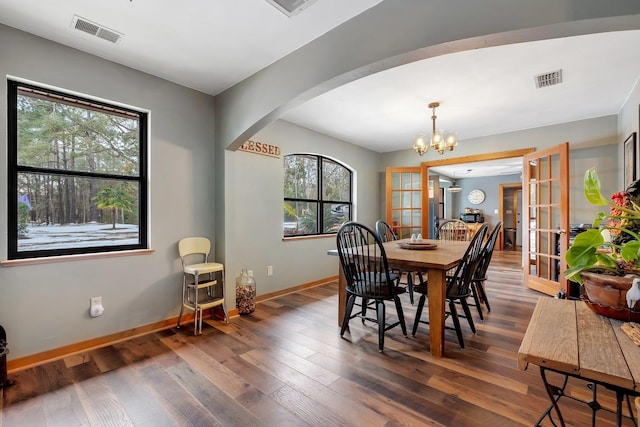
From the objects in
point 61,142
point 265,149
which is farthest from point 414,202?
point 61,142

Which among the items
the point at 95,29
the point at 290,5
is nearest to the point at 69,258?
the point at 95,29

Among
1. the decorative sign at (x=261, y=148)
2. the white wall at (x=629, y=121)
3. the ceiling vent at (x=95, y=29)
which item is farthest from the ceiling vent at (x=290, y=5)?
the white wall at (x=629, y=121)

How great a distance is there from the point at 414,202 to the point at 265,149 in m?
A: 3.05

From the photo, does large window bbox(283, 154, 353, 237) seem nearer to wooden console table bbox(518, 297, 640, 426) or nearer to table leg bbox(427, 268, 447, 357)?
table leg bbox(427, 268, 447, 357)

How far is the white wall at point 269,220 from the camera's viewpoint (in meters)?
3.25

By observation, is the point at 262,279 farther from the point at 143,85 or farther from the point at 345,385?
the point at 143,85

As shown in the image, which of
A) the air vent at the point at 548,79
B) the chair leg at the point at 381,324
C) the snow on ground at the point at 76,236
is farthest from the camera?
the air vent at the point at 548,79

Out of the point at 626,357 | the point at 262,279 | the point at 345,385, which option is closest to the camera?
the point at 626,357

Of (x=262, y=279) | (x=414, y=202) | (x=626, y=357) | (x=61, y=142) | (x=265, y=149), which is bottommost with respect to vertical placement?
(x=262, y=279)

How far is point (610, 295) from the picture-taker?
3.63ft

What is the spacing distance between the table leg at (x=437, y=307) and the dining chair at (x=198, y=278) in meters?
1.95

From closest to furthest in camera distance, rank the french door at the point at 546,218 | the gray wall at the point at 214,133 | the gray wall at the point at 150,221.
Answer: the gray wall at the point at 214,133 < the gray wall at the point at 150,221 < the french door at the point at 546,218

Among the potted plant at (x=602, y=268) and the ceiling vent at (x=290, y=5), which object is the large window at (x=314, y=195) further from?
the potted plant at (x=602, y=268)

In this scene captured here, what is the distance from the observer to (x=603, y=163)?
3.73 metres
